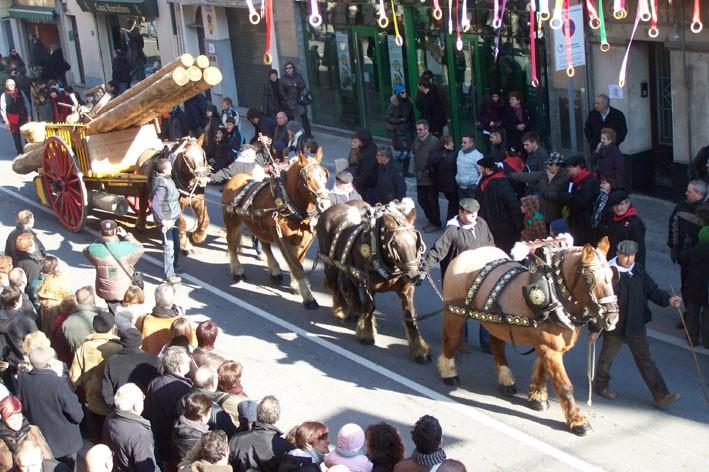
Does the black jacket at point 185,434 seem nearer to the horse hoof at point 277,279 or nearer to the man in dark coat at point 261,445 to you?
the man in dark coat at point 261,445

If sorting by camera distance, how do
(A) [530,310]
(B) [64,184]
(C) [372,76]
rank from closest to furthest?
(A) [530,310], (B) [64,184], (C) [372,76]

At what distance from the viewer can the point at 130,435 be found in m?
7.65

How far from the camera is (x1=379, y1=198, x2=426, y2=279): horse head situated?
418 inches

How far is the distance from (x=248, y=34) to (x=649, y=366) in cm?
1707

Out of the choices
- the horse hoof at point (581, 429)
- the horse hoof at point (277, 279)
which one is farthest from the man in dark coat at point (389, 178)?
the horse hoof at point (581, 429)

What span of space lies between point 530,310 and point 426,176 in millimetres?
6205

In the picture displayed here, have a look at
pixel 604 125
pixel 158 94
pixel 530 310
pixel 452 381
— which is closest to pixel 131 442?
pixel 530 310

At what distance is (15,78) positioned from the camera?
83.7 feet

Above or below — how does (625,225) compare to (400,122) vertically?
below

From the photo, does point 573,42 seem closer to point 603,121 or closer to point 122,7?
point 603,121

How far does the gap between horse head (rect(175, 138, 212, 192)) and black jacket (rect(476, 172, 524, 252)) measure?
3.84 m

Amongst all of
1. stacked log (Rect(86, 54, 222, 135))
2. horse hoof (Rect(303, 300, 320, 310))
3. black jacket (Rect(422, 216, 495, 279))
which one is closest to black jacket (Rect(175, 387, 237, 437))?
black jacket (Rect(422, 216, 495, 279))

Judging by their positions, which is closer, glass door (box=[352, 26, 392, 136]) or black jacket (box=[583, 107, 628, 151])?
black jacket (box=[583, 107, 628, 151])

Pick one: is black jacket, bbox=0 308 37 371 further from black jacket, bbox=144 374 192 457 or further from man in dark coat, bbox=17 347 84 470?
black jacket, bbox=144 374 192 457
